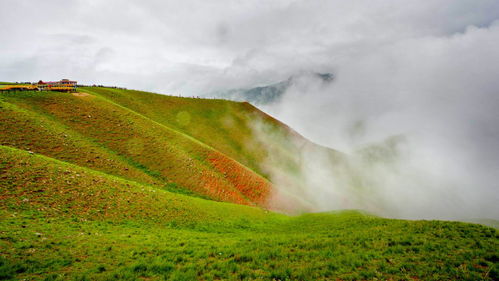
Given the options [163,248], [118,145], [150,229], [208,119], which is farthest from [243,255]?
[208,119]

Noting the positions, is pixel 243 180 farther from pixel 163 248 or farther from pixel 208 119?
pixel 208 119

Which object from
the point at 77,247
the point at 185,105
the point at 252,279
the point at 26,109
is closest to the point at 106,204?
the point at 77,247

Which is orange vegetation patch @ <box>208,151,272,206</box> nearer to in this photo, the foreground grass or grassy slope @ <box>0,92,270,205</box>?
grassy slope @ <box>0,92,270,205</box>

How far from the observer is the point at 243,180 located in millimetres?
47844

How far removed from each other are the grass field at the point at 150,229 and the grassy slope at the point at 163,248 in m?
0.06

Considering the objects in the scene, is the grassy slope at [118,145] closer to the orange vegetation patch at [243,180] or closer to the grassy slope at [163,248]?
the orange vegetation patch at [243,180]

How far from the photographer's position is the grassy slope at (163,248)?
8.86 metres

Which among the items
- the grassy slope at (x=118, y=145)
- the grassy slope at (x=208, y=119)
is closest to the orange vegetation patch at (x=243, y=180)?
the grassy slope at (x=118, y=145)

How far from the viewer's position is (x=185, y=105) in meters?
88.5

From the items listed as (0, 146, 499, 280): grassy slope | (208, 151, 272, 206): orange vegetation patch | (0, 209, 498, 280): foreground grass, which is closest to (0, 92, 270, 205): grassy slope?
(208, 151, 272, 206): orange vegetation patch

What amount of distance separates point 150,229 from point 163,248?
605cm

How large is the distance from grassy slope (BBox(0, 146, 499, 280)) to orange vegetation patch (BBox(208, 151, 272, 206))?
81.8 ft

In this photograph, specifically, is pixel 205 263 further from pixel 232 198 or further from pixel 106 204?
pixel 232 198

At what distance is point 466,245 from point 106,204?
2683cm
